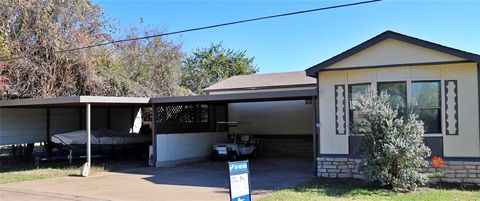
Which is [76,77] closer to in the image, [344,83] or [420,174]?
[344,83]

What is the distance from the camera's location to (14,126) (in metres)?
17.3

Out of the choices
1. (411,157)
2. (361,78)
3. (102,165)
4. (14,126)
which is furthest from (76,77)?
(411,157)

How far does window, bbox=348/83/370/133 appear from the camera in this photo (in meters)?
11.9

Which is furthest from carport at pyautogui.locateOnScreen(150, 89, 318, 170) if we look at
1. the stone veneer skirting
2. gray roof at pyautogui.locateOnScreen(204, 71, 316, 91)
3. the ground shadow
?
gray roof at pyautogui.locateOnScreen(204, 71, 316, 91)

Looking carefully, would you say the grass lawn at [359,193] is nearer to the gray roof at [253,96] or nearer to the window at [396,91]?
the window at [396,91]

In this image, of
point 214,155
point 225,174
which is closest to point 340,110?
point 225,174

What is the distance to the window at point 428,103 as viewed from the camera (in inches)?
439

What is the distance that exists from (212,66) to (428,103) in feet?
112

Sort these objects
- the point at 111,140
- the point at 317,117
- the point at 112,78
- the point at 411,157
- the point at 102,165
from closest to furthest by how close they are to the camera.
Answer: the point at 411,157 → the point at 317,117 → the point at 102,165 → the point at 111,140 → the point at 112,78

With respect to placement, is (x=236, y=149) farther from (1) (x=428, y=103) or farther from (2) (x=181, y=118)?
(1) (x=428, y=103)

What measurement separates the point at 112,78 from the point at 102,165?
6179mm

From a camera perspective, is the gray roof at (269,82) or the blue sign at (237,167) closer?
the blue sign at (237,167)

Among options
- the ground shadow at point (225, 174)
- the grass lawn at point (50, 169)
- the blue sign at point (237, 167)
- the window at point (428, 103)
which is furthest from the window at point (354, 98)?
the grass lawn at point (50, 169)

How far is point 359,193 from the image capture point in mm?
9719
